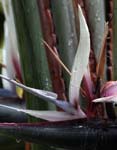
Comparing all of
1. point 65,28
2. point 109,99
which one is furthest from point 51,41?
point 109,99

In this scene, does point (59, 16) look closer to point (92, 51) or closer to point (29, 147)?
point (92, 51)

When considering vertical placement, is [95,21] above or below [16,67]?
above

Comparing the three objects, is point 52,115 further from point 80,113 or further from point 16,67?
point 16,67

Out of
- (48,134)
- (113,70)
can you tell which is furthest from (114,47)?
(48,134)

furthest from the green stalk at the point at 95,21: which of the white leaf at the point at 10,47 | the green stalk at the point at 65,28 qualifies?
the white leaf at the point at 10,47

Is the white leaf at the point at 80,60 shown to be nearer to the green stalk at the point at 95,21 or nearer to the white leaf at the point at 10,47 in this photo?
the green stalk at the point at 95,21

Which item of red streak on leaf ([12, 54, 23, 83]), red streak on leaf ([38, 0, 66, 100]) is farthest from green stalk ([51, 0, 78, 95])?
red streak on leaf ([12, 54, 23, 83])
